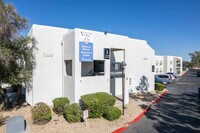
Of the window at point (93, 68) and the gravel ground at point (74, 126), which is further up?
the window at point (93, 68)

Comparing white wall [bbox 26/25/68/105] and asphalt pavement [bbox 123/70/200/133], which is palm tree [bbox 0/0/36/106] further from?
asphalt pavement [bbox 123/70/200/133]

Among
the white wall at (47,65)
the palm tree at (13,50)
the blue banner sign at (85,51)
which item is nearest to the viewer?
the palm tree at (13,50)

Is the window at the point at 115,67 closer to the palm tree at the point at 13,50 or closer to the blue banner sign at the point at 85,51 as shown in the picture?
the blue banner sign at the point at 85,51

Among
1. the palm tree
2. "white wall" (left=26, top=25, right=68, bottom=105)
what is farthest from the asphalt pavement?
the palm tree

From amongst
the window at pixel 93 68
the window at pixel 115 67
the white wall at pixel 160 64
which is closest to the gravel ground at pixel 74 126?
the window at pixel 93 68

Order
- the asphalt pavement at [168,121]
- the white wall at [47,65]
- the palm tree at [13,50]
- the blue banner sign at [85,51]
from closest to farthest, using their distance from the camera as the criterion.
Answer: the palm tree at [13,50] < the asphalt pavement at [168,121] < the blue banner sign at [85,51] < the white wall at [47,65]

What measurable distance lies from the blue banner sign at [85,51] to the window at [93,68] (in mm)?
2059

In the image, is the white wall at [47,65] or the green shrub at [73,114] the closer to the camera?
the green shrub at [73,114]

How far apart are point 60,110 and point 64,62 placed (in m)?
3.85

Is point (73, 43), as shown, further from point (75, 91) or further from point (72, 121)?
point (72, 121)

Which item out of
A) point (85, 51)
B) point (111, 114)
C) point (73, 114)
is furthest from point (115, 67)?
point (73, 114)

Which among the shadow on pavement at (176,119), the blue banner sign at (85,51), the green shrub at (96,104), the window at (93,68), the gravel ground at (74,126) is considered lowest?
the shadow on pavement at (176,119)

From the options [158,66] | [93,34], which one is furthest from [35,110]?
[158,66]

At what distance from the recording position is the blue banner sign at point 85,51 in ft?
Result: 31.9
